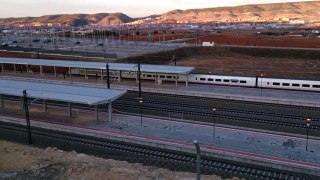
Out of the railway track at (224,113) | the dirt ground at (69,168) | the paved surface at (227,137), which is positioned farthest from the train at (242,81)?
the dirt ground at (69,168)

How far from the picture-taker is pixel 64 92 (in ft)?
90.5

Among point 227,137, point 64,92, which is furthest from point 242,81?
point 64,92

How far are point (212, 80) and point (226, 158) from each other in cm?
2159

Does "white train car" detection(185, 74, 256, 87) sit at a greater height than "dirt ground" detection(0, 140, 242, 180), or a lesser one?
greater

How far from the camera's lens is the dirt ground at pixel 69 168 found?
53.7ft

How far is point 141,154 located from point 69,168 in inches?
200

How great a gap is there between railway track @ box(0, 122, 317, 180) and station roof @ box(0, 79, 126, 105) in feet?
8.62

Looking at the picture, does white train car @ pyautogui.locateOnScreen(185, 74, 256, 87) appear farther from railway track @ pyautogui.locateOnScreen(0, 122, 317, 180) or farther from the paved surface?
railway track @ pyautogui.locateOnScreen(0, 122, 317, 180)

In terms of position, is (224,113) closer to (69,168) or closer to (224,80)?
(224,80)

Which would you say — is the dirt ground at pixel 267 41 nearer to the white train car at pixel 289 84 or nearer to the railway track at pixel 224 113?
the white train car at pixel 289 84

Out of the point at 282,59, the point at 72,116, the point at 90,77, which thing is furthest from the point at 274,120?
the point at 282,59

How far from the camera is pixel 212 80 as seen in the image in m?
40.4

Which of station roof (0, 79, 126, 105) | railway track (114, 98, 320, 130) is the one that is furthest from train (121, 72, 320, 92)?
station roof (0, 79, 126, 105)

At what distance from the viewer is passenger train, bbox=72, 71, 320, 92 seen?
36.0 m
